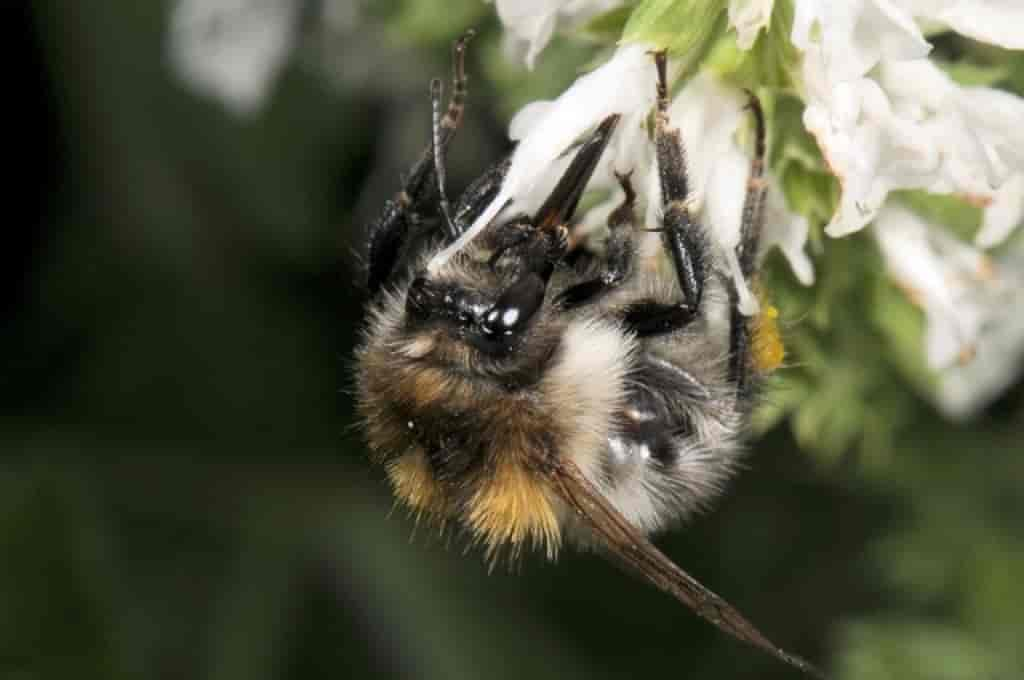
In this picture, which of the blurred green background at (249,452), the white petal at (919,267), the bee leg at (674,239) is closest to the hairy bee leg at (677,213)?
the bee leg at (674,239)

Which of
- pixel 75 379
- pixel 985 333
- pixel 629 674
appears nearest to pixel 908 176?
pixel 985 333

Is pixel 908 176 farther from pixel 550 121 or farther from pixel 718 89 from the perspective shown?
pixel 550 121

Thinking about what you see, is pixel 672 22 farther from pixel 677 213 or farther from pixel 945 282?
pixel 945 282

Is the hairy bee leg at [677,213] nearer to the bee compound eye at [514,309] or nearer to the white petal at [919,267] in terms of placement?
the bee compound eye at [514,309]

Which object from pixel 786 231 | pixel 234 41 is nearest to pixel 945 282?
pixel 786 231

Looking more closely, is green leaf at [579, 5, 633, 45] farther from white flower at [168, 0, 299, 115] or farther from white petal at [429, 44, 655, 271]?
white flower at [168, 0, 299, 115]

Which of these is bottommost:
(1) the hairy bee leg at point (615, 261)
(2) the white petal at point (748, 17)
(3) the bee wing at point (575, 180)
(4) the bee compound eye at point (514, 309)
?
(1) the hairy bee leg at point (615, 261)
